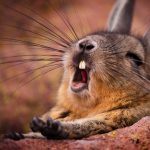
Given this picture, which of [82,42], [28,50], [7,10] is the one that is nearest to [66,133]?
[82,42]

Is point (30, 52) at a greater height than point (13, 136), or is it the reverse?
point (30, 52)

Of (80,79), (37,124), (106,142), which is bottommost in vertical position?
(106,142)

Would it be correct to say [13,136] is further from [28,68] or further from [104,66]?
[28,68]

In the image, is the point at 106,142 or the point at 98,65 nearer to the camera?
the point at 106,142

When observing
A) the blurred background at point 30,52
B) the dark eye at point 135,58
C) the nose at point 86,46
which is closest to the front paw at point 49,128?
the nose at point 86,46

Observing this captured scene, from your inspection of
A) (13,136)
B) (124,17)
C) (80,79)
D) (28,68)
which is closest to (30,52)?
(28,68)

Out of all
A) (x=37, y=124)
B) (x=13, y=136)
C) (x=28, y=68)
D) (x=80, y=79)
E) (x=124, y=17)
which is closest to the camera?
(x=37, y=124)
